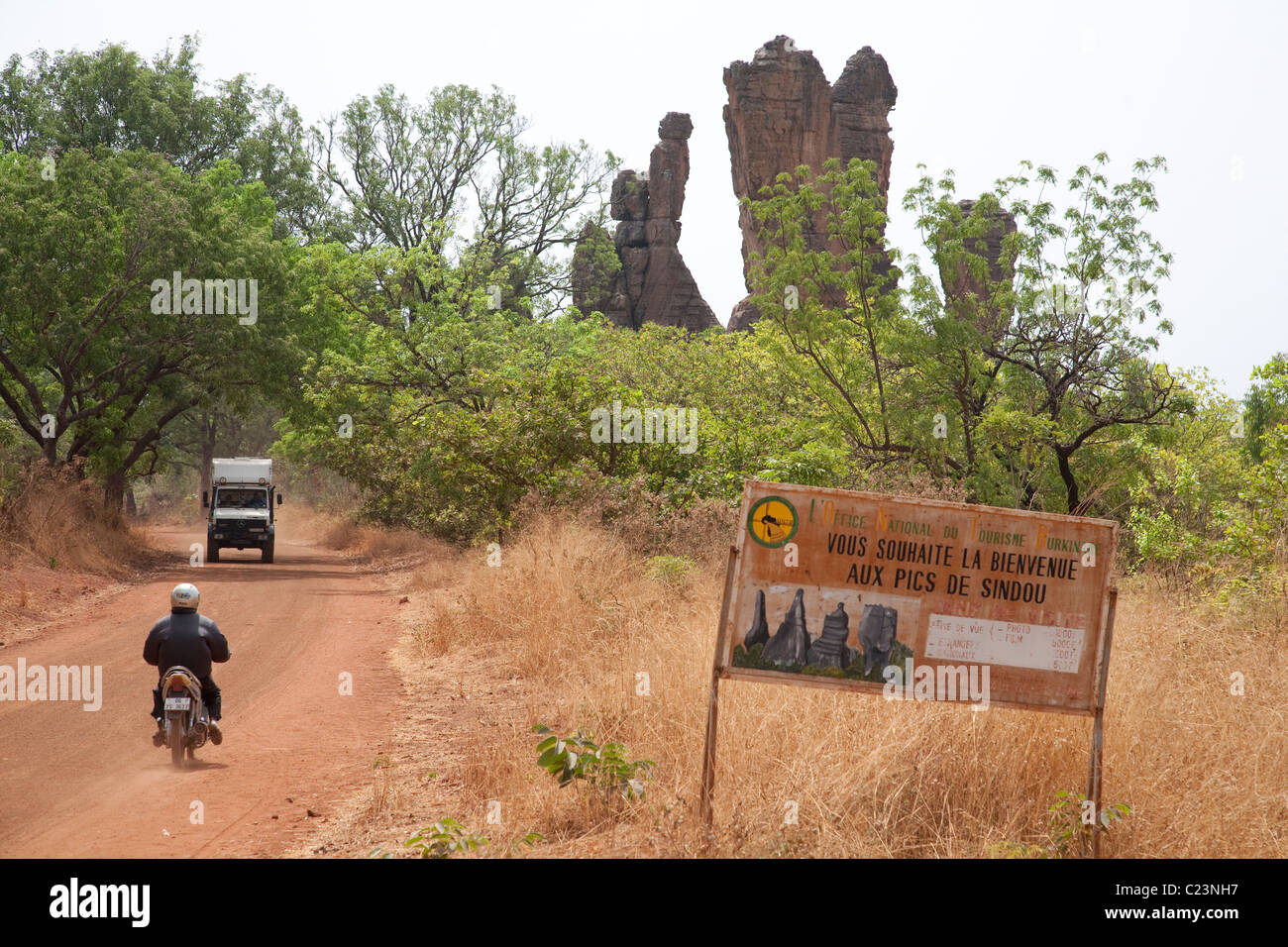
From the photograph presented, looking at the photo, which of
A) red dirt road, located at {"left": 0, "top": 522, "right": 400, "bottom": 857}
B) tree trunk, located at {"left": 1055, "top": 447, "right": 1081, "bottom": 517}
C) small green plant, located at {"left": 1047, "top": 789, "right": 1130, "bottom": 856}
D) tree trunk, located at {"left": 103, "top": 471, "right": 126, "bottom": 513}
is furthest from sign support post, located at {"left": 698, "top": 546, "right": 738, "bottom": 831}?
tree trunk, located at {"left": 103, "top": 471, "right": 126, "bottom": 513}

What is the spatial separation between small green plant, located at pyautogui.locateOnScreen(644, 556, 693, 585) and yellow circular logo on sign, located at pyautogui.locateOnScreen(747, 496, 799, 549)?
6401 mm

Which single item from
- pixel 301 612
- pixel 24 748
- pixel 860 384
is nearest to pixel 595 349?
pixel 860 384

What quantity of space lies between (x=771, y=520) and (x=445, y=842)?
2286mm

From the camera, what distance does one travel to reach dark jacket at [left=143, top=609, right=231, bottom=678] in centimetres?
736

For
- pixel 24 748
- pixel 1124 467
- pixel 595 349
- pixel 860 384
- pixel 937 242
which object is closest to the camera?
pixel 24 748

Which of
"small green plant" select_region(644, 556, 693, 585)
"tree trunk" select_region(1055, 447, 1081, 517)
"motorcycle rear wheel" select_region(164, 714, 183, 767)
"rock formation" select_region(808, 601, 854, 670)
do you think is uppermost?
"tree trunk" select_region(1055, 447, 1081, 517)

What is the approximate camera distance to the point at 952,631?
5465mm

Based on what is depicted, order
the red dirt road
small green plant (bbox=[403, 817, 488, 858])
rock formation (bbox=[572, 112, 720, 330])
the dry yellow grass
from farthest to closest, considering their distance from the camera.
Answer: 1. rock formation (bbox=[572, 112, 720, 330])
2. the dry yellow grass
3. the red dirt road
4. small green plant (bbox=[403, 817, 488, 858])

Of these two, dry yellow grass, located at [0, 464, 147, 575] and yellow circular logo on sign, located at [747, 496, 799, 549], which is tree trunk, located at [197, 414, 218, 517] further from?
yellow circular logo on sign, located at [747, 496, 799, 549]

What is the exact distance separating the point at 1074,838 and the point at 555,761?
2.64 m

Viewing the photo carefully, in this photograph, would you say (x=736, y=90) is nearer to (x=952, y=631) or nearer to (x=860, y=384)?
(x=860, y=384)

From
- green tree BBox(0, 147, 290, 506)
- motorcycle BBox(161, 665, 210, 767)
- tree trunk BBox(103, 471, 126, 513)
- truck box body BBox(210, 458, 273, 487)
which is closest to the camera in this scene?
motorcycle BBox(161, 665, 210, 767)

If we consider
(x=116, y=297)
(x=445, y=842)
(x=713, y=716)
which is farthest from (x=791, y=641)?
(x=116, y=297)

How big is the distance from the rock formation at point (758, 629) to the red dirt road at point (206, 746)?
8.97 feet
